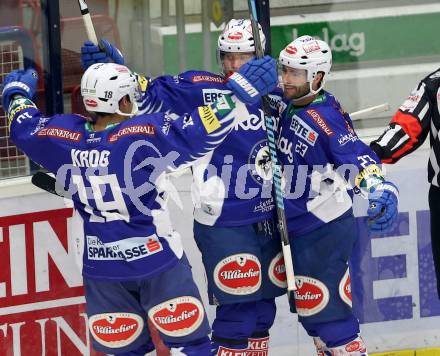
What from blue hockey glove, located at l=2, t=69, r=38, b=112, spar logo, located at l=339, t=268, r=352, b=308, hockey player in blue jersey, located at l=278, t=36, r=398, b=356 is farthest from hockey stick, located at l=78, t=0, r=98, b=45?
spar logo, located at l=339, t=268, r=352, b=308

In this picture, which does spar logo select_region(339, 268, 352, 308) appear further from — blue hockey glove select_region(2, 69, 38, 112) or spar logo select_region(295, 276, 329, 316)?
blue hockey glove select_region(2, 69, 38, 112)

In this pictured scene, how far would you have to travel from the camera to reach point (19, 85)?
6000 millimetres

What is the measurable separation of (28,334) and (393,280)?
1.89 metres

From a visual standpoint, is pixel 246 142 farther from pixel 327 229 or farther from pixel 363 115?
pixel 363 115

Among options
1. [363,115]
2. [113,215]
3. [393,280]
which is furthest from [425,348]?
[113,215]

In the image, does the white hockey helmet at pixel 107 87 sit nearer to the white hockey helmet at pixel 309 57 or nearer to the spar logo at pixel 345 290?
the white hockey helmet at pixel 309 57

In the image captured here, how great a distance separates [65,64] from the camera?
6.69 m

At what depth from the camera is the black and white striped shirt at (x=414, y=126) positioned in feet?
20.5

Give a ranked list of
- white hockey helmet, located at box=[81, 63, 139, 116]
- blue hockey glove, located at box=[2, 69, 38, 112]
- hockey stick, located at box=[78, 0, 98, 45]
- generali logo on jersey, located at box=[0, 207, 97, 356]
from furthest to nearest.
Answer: generali logo on jersey, located at box=[0, 207, 97, 356] → hockey stick, located at box=[78, 0, 98, 45] → blue hockey glove, located at box=[2, 69, 38, 112] → white hockey helmet, located at box=[81, 63, 139, 116]

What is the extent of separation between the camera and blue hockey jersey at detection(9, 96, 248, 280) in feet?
18.3

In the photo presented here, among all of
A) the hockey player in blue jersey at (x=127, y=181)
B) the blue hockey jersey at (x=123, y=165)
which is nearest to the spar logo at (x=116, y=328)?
the hockey player in blue jersey at (x=127, y=181)

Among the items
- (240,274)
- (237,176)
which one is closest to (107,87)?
(237,176)

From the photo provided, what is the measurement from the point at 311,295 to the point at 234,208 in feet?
1.70

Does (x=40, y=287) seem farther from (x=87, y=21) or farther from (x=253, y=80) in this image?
(x=253, y=80)
